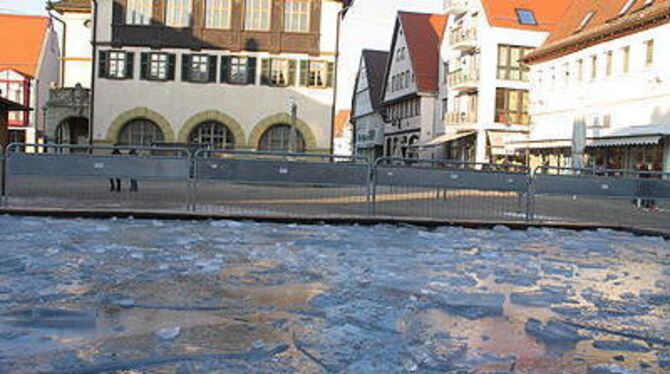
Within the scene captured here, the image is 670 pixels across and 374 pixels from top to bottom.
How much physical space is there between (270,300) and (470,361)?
2.18 meters

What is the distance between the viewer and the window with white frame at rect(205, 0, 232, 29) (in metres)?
41.2

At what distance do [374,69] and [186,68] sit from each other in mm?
36067

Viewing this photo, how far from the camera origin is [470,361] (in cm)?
446

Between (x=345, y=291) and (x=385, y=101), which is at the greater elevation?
(x=385, y=101)

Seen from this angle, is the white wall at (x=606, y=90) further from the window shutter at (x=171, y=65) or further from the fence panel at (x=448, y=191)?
the window shutter at (x=171, y=65)

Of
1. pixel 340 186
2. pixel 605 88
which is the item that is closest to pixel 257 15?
pixel 605 88

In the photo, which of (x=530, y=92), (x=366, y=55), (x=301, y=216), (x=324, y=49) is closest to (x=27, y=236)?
(x=301, y=216)

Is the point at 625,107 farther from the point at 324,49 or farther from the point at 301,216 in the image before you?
the point at 301,216

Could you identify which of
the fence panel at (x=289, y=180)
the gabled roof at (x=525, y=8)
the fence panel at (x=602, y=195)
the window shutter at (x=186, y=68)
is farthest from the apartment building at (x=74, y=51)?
the fence panel at (x=602, y=195)

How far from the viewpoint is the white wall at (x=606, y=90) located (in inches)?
1216

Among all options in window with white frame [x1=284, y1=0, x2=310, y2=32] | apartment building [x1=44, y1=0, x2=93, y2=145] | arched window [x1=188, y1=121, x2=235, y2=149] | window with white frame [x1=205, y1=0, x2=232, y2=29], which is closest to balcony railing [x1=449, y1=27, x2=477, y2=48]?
window with white frame [x1=284, y1=0, x2=310, y2=32]

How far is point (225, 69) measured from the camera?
41.6 meters

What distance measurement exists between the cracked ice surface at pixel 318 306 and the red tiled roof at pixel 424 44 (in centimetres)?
4688

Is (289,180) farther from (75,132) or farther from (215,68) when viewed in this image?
(75,132)
